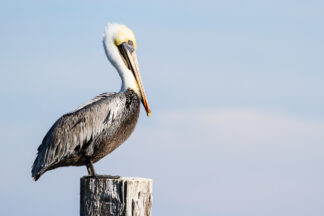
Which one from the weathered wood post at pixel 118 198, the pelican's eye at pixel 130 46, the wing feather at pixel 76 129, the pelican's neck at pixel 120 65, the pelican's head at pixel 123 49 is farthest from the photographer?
the pelican's eye at pixel 130 46

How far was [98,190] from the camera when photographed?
217 inches

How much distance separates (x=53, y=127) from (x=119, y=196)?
2545 millimetres

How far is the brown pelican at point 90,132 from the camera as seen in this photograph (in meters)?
7.57

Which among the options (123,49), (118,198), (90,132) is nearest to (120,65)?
(123,49)

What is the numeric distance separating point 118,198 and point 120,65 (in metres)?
3.28

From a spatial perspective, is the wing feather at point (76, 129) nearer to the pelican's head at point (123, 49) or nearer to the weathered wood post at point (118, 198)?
the pelican's head at point (123, 49)

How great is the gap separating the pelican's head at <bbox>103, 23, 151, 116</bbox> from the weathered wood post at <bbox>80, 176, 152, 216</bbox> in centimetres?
305

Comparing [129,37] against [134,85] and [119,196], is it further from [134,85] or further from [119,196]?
[119,196]

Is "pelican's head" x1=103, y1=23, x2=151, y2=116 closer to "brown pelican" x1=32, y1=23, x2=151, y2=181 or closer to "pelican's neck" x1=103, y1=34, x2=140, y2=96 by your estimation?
"pelican's neck" x1=103, y1=34, x2=140, y2=96

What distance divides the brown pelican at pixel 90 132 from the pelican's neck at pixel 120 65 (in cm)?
3

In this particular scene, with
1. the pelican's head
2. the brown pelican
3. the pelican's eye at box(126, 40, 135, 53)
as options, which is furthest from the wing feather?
the pelican's eye at box(126, 40, 135, 53)

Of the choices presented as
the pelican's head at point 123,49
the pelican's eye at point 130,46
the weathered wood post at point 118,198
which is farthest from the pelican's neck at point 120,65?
the weathered wood post at point 118,198

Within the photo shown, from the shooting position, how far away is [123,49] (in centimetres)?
863

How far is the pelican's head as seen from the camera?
8.49 metres
